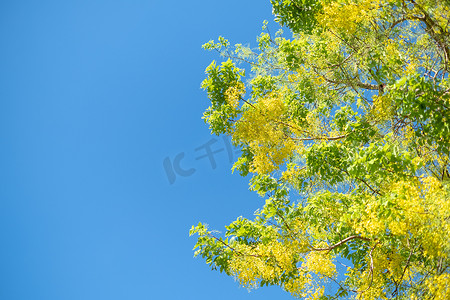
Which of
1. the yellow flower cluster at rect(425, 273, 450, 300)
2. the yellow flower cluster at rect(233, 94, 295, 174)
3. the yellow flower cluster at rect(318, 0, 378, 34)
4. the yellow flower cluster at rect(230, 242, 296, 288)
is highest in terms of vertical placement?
the yellow flower cluster at rect(318, 0, 378, 34)

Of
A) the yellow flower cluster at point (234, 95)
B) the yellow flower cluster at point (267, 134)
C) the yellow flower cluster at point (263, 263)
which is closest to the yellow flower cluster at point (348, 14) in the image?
the yellow flower cluster at point (267, 134)

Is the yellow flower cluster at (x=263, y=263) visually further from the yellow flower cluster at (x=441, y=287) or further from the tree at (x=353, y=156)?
the yellow flower cluster at (x=441, y=287)

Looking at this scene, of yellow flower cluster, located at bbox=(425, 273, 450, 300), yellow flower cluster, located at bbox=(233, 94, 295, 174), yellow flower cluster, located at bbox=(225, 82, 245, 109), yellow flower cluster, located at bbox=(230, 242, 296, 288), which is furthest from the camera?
yellow flower cluster, located at bbox=(225, 82, 245, 109)

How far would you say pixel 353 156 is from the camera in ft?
12.6

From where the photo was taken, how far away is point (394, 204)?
3.13m

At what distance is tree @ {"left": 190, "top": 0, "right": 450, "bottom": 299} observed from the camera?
3.28 metres

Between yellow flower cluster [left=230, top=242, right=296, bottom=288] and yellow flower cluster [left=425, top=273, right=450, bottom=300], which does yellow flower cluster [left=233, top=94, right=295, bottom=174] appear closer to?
yellow flower cluster [left=230, top=242, right=296, bottom=288]

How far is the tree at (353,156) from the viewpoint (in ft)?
10.8

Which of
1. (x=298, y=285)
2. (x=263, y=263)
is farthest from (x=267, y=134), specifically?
(x=298, y=285)

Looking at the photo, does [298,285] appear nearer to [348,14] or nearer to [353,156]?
[353,156]

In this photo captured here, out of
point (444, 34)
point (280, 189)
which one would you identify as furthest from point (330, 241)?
point (444, 34)

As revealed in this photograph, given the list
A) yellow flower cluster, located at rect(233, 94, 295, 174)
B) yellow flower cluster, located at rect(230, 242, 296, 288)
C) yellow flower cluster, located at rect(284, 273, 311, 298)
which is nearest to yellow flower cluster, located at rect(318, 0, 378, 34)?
yellow flower cluster, located at rect(233, 94, 295, 174)

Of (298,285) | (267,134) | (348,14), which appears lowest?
(298,285)

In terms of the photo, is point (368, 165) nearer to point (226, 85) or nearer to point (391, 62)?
point (391, 62)
